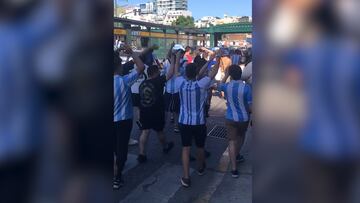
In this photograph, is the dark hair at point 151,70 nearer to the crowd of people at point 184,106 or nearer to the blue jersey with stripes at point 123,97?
the crowd of people at point 184,106

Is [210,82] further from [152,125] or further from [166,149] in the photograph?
[166,149]

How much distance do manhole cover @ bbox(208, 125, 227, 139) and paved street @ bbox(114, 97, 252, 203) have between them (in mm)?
673

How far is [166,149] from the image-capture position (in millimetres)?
6508

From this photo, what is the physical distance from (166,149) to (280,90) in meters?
5.11

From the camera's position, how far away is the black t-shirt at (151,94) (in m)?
5.59

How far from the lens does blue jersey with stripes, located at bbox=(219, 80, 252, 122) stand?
520 cm

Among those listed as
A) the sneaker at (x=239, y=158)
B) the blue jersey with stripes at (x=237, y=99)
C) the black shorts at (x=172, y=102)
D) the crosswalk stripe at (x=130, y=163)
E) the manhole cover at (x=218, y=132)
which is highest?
the blue jersey with stripes at (x=237, y=99)

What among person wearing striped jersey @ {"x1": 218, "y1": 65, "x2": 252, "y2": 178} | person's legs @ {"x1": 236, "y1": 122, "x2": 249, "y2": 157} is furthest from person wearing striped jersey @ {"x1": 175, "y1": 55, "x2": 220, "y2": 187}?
person's legs @ {"x1": 236, "y1": 122, "x2": 249, "y2": 157}

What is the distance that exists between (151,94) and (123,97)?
848mm

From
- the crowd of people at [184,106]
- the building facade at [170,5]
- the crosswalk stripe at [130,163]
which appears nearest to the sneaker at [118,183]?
the crowd of people at [184,106]

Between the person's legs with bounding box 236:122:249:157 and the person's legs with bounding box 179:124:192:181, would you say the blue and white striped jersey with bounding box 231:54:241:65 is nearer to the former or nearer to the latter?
the person's legs with bounding box 236:122:249:157

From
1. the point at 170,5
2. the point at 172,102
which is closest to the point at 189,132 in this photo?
the point at 172,102

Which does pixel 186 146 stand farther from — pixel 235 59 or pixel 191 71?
pixel 235 59

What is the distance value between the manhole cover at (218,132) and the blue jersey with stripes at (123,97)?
120 inches
